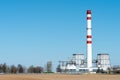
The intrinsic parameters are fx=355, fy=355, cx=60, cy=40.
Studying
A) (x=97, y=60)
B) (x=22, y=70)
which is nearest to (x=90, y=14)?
(x=97, y=60)

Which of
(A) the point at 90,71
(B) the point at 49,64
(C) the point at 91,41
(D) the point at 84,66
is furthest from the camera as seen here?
(B) the point at 49,64

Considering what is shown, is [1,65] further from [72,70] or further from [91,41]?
[91,41]

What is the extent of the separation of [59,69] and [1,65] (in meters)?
21.8

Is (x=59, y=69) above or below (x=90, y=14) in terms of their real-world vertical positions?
below

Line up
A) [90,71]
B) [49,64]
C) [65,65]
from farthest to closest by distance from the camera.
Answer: [49,64] < [65,65] < [90,71]

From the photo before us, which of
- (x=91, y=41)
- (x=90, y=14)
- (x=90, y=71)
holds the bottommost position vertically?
(x=90, y=71)

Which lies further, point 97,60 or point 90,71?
point 97,60

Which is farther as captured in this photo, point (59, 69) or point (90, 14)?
point (59, 69)

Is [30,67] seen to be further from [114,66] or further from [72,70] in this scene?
[114,66]

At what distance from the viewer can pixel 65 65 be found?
430 feet

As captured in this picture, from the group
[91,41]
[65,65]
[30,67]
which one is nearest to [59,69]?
[65,65]

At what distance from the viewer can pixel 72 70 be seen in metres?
128

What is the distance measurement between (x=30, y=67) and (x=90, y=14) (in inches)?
1669

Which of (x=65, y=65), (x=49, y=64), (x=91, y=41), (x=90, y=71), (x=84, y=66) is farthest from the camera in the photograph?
(x=49, y=64)
